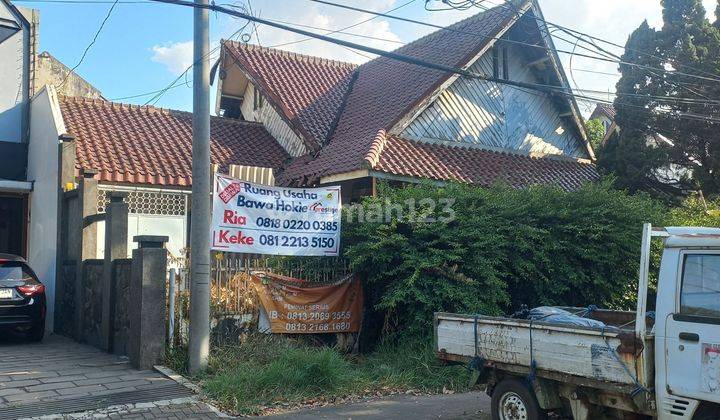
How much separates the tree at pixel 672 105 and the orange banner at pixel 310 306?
854 centimetres

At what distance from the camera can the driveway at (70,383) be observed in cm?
725

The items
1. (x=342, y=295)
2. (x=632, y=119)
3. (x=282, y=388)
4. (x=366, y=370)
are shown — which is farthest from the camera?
(x=632, y=119)

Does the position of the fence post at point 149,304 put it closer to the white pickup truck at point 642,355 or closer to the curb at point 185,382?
the curb at point 185,382

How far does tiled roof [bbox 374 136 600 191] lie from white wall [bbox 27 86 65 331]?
6329mm

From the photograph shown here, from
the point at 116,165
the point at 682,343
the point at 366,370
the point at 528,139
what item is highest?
the point at 528,139

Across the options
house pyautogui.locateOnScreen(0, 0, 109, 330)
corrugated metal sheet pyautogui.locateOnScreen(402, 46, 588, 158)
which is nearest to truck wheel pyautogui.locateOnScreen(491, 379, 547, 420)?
corrugated metal sheet pyautogui.locateOnScreen(402, 46, 588, 158)

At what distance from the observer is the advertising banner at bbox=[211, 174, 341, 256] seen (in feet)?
30.7

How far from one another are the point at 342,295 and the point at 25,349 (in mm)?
5309

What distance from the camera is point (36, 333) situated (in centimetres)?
1124

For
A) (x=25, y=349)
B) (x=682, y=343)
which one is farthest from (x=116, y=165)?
(x=682, y=343)

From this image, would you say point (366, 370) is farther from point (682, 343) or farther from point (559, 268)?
point (682, 343)

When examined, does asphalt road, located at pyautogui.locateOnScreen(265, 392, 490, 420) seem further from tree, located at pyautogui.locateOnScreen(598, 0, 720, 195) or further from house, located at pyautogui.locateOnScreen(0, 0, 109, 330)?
tree, located at pyautogui.locateOnScreen(598, 0, 720, 195)

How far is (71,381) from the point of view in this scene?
27.2ft

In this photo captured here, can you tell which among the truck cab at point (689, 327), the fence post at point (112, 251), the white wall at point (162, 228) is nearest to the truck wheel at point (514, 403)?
the truck cab at point (689, 327)
